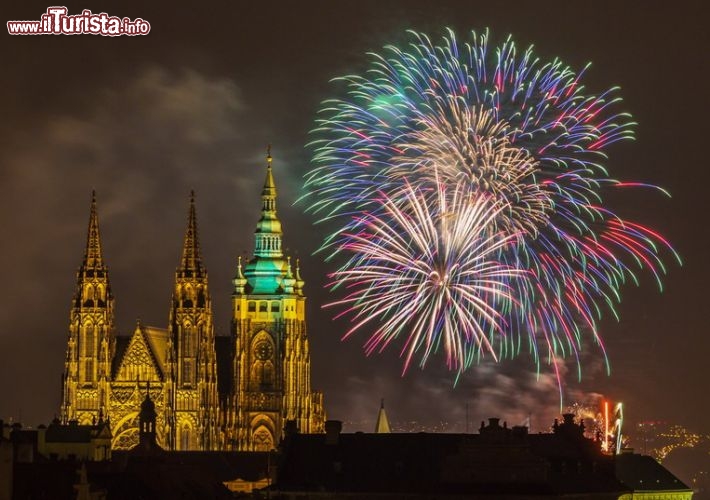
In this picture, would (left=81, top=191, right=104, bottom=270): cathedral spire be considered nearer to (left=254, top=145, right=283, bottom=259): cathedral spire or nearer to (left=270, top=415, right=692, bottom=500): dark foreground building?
(left=254, top=145, right=283, bottom=259): cathedral spire

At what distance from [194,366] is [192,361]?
387 mm

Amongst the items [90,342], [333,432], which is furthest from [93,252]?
[333,432]

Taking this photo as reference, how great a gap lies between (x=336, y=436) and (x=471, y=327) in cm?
855

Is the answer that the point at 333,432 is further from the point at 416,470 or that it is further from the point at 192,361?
the point at 192,361

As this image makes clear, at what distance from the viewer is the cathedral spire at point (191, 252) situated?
185500 mm

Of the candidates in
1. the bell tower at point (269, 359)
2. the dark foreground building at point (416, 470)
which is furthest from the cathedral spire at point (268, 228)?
the dark foreground building at point (416, 470)

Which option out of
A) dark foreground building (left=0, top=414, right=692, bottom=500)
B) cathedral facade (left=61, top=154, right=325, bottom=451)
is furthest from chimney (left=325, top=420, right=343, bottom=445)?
cathedral facade (left=61, top=154, right=325, bottom=451)

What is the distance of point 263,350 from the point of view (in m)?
190

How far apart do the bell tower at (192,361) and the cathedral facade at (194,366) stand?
0.07 metres

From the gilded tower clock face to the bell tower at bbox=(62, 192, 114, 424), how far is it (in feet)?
35.7

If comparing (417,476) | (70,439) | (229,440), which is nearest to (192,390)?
(229,440)

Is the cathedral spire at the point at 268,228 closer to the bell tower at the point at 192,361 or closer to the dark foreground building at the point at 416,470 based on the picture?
the bell tower at the point at 192,361

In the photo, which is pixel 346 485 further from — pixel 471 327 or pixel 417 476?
pixel 471 327

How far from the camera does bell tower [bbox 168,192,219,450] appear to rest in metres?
184
